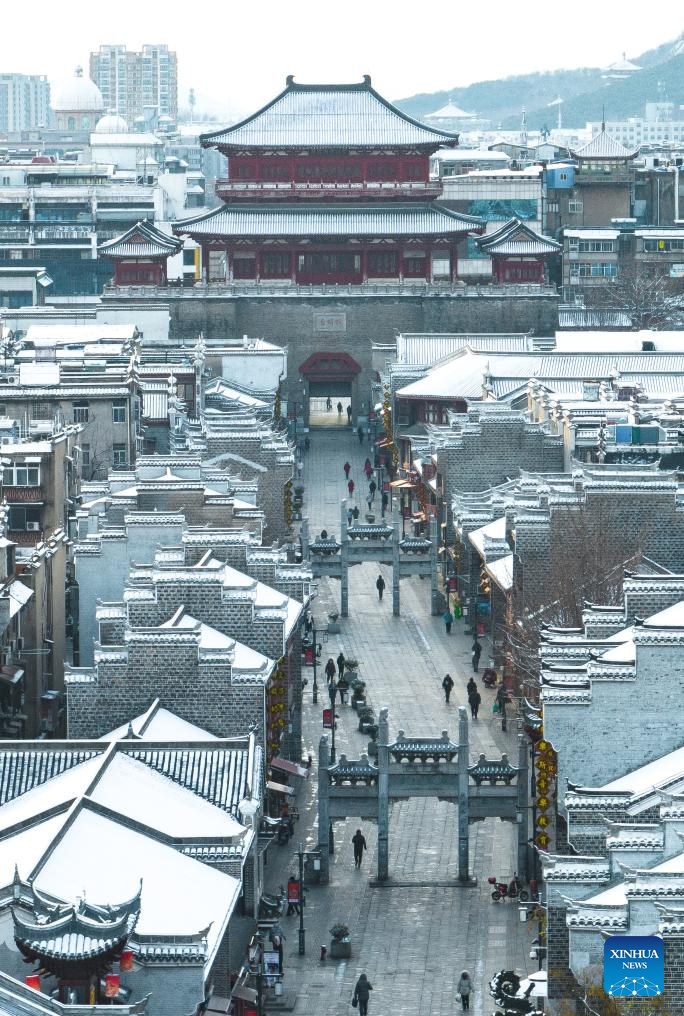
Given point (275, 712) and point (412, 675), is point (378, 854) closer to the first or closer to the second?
point (275, 712)

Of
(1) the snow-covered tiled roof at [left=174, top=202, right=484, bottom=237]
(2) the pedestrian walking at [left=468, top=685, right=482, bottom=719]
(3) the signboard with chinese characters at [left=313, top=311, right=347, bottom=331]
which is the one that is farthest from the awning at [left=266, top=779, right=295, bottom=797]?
(1) the snow-covered tiled roof at [left=174, top=202, right=484, bottom=237]

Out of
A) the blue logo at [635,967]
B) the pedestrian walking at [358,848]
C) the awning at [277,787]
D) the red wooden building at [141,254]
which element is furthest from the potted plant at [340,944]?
the red wooden building at [141,254]

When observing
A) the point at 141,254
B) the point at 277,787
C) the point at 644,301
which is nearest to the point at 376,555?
the point at 277,787

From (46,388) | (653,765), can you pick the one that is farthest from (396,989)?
(46,388)

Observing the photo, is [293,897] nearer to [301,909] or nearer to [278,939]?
[301,909]

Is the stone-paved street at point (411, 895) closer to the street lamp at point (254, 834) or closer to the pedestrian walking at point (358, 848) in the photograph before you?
the pedestrian walking at point (358, 848)

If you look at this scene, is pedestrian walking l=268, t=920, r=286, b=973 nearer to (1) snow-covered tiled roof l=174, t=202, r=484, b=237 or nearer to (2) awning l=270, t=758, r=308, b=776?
(2) awning l=270, t=758, r=308, b=776
